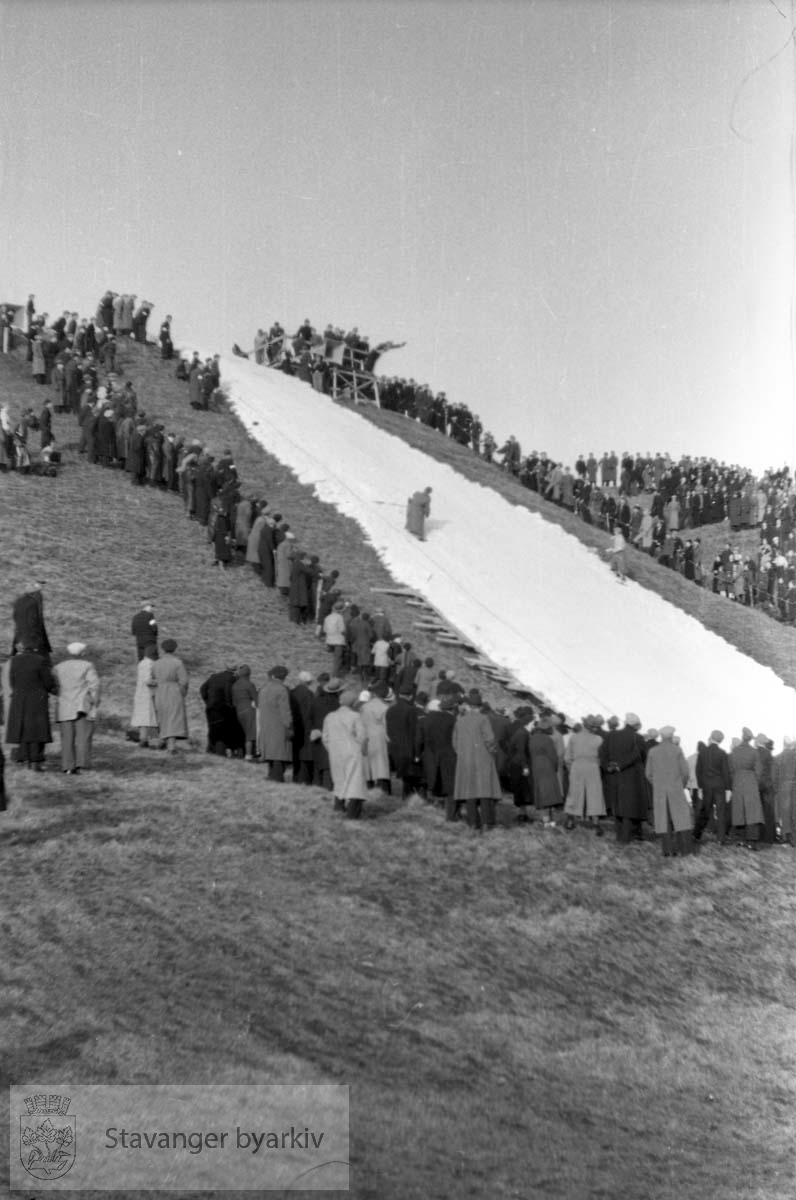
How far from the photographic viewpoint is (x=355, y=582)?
77.7 ft

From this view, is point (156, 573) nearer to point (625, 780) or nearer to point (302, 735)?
point (302, 735)

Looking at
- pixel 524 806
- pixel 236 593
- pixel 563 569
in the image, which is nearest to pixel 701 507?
pixel 563 569

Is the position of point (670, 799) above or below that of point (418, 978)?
above

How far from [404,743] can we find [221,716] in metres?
2.25

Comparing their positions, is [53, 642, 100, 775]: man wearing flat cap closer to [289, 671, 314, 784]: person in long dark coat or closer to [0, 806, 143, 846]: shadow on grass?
[0, 806, 143, 846]: shadow on grass

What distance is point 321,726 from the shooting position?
49.6 ft

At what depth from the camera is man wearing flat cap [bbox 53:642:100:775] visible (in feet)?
45.4

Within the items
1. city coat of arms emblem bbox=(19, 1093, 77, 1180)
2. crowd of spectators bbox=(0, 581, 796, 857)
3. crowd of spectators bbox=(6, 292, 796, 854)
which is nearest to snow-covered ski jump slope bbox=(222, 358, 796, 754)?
crowd of spectators bbox=(6, 292, 796, 854)

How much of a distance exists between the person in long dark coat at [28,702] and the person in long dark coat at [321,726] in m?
2.91

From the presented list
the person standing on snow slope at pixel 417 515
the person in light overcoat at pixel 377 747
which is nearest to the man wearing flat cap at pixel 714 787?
the person in light overcoat at pixel 377 747

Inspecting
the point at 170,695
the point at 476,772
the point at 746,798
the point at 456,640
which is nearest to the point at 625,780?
the point at 746,798

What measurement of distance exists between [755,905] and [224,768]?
5939 mm

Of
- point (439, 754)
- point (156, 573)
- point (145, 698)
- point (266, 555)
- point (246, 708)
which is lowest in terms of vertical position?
point (439, 754)

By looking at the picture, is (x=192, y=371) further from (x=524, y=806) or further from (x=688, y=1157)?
(x=688, y=1157)
